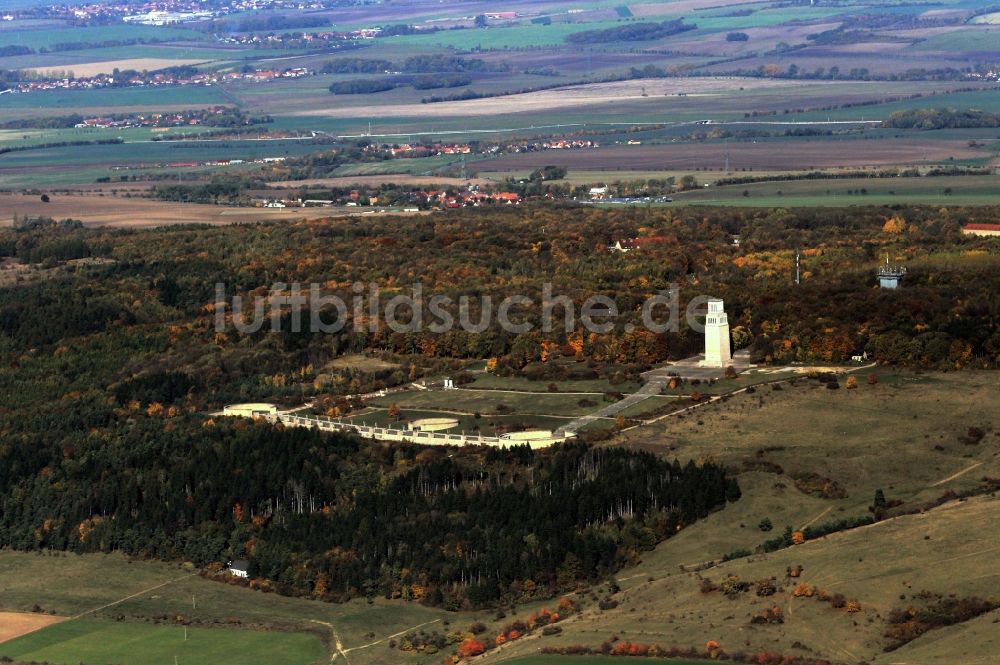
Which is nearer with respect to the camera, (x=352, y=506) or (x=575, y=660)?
(x=575, y=660)

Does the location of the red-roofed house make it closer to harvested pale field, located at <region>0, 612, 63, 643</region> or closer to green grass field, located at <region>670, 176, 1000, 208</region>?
green grass field, located at <region>670, 176, 1000, 208</region>

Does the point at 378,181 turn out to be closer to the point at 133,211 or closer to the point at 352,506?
the point at 133,211

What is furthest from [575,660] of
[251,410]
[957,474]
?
[251,410]

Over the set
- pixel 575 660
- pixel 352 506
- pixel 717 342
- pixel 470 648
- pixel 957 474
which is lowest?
pixel 470 648

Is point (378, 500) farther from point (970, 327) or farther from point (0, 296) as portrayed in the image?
point (0, 296)

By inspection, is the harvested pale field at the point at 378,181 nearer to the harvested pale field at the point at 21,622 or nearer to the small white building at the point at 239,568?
the small white building at the point at 239,568
